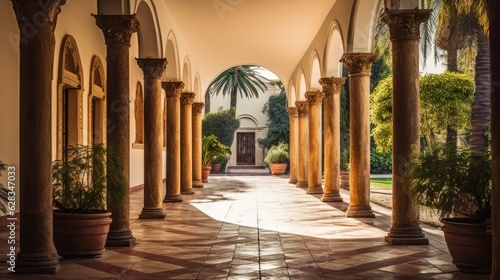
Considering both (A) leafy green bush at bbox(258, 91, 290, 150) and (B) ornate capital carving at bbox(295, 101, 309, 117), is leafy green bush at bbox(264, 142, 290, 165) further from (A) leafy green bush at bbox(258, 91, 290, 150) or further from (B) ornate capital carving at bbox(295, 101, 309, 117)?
(B) ornate capital carving at bbox(295, 101, 309, 117)

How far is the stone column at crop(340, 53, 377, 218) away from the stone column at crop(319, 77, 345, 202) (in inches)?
142

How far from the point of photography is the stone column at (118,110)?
884cm

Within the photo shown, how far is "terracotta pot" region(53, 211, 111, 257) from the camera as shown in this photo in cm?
763

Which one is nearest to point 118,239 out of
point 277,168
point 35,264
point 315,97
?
point 35,264

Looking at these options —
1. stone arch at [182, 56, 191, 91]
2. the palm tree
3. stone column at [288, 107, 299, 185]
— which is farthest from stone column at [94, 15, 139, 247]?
the palm tree

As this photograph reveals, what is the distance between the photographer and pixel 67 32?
13523 mm

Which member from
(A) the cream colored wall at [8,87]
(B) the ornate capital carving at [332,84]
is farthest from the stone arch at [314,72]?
(A) the cream colored wall at [8,87]

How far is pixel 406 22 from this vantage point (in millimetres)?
9016

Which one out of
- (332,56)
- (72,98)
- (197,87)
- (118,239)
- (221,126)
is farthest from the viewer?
(221,126)

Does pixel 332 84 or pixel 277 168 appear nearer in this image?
pixel 332 84

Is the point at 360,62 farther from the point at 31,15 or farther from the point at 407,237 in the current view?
the point at 31,15

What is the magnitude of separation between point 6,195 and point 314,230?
220 inches

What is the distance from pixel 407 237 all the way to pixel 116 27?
5275mm

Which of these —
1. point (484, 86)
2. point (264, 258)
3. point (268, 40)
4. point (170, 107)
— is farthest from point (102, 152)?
point (268, 40)
